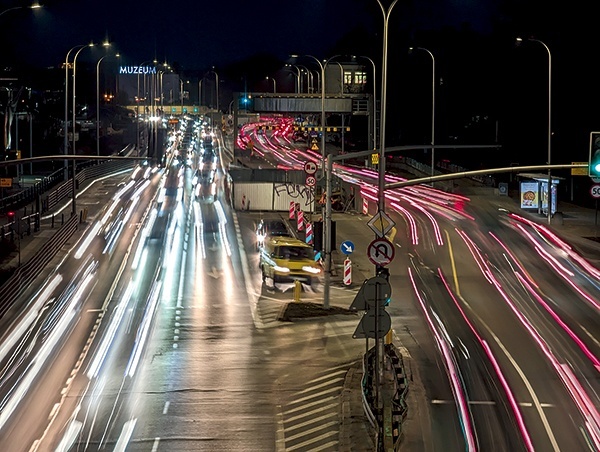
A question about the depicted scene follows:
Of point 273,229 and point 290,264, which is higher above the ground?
point 273,229

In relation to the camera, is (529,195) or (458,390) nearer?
(458,390)

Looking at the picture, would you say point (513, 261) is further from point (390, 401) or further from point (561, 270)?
point (390, 401)

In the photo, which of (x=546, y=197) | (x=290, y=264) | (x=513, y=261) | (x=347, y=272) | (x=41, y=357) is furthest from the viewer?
(x=546, y=197)

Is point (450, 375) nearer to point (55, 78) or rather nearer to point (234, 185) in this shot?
point (234, 185)

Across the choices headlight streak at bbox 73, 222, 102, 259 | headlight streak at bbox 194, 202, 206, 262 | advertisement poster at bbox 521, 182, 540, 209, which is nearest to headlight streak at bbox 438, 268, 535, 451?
headlight streak at bbox 194, 202, 206, 262

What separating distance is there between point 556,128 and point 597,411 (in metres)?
62.2

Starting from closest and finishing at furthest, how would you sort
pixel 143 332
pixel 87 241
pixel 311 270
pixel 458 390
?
pixel 458 390, pixel 143 332, pixel 311 270, pixel 87 241

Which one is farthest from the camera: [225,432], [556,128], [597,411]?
[556,128]

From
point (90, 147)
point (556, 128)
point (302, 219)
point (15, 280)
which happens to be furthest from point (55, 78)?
point (15, 280)

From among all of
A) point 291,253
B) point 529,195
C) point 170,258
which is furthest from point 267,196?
point 291,253

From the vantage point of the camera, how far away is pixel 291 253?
36750mm

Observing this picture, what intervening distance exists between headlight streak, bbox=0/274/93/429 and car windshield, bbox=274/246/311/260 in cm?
654

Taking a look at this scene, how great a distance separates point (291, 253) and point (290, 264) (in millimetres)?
561

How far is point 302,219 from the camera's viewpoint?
48719 mm
